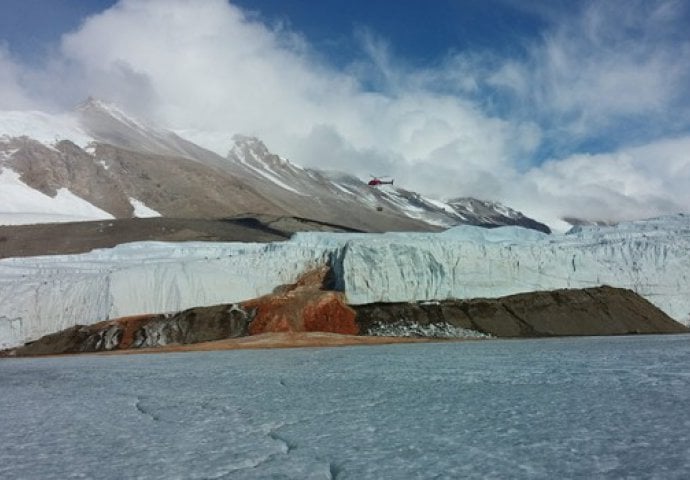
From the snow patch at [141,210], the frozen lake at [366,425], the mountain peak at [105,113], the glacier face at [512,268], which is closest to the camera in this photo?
the frozen lake at [366,425]

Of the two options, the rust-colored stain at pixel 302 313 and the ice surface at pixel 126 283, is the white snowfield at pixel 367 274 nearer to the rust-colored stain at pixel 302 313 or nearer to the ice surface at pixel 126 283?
the ice surface at pixel 126 283

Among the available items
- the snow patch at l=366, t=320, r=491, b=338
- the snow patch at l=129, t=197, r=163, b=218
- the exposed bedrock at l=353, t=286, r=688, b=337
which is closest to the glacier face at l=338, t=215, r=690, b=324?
the exposed bedrock at l=353, t=286, r=688, b=337

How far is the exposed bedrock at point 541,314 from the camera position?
37.2m

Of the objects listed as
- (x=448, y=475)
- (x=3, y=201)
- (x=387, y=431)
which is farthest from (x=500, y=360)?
(x=3, y=201)

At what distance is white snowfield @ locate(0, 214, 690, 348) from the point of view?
38906 millimetres

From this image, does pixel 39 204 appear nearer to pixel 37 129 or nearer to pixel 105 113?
pixel 37 129

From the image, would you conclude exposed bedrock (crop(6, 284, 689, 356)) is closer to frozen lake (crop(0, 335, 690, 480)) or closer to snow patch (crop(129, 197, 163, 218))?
frozen lake (crop(0, 335, 690, 480))

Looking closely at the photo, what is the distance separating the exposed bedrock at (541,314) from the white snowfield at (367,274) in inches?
57.9

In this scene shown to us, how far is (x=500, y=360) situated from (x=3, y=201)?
96.9m

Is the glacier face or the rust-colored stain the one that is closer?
the rust-colored stain

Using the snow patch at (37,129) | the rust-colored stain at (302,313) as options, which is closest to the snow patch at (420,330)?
the rust-colored stain at (302,313)

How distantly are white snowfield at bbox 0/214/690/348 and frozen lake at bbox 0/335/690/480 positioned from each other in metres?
24.0

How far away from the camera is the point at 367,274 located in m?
41.6

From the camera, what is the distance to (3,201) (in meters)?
96.9
